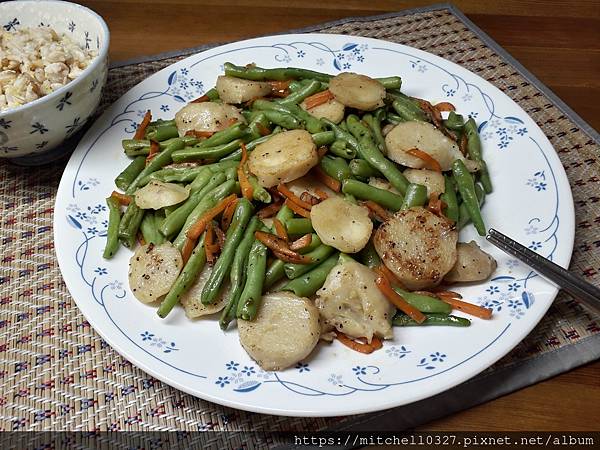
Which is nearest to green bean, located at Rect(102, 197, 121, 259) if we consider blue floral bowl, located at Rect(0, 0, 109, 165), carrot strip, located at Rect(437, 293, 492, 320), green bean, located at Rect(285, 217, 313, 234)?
blue floral bowl, located at Rect(0, 0, 109, 165)

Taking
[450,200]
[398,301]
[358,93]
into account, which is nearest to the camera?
[398,301]

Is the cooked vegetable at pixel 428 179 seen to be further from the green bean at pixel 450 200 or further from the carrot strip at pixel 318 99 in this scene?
the carrot strip at pixel 318 99

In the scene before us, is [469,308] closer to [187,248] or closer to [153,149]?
[187,248]

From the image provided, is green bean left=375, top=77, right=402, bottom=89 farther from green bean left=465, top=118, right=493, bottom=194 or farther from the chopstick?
the chopstick

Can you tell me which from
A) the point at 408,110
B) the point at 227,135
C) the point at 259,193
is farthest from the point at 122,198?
the point at 408,110

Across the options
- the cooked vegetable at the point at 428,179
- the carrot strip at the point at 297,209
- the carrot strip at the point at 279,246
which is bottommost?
the carrot strip at the point at 279,246

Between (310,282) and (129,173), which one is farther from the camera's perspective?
(129,173)

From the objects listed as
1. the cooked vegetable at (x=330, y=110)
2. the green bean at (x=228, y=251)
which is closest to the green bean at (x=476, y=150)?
the cooked vegetable at (x=330, y=110)
